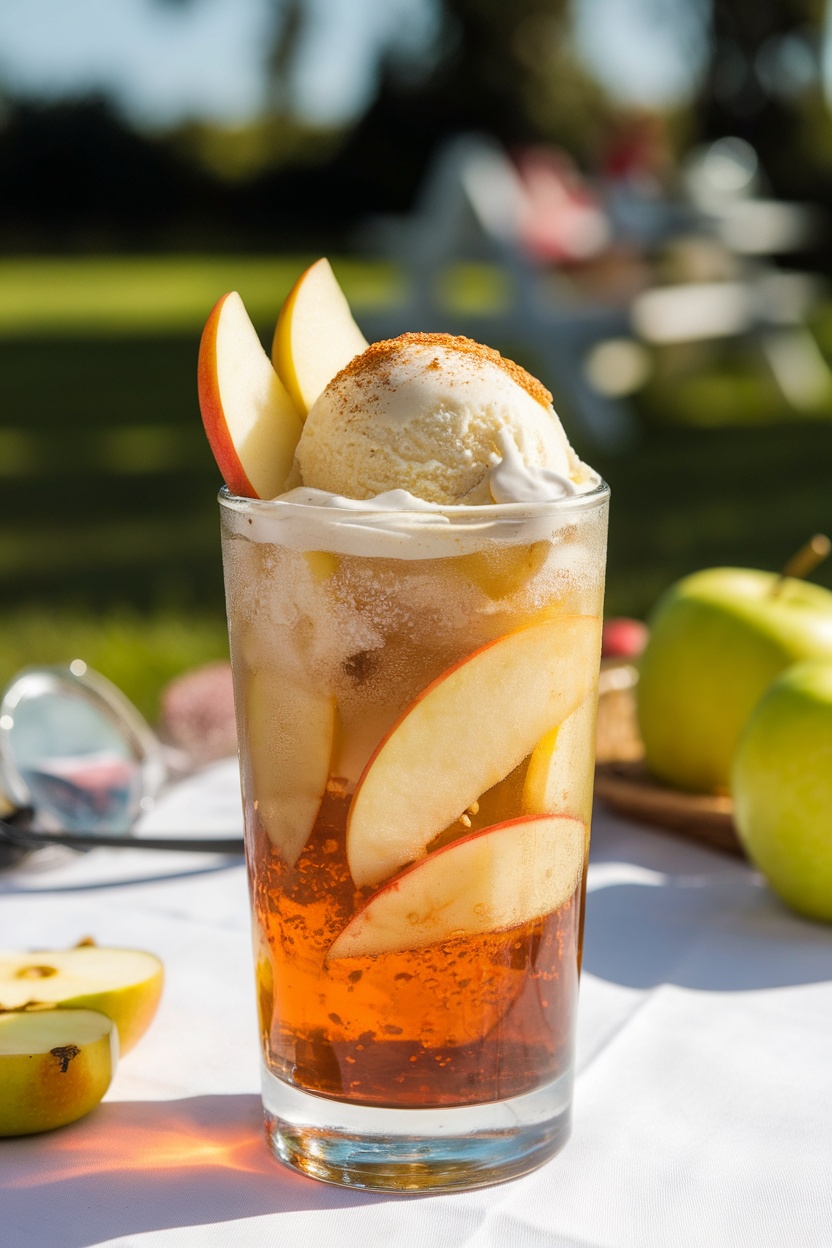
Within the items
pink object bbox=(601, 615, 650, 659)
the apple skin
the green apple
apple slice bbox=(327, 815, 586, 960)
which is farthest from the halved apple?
pink object bbox=(601, 615, 650, 659)

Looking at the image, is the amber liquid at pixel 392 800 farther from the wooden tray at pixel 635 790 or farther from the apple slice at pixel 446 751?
the wooden tray at pixel 635 790

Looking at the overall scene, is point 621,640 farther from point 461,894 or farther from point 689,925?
point 461,894

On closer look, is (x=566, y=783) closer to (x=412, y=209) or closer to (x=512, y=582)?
(x=512, y=582)

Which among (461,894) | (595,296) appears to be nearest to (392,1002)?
(461,894)

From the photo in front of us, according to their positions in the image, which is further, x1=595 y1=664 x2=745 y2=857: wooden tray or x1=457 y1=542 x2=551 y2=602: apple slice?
x1=595 y1=664 x2=745 y2=857: wooden tray

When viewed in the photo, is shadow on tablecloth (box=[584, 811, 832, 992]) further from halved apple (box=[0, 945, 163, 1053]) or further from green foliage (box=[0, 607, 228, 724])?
green foliage (box=[0, 607, 228, 724])
